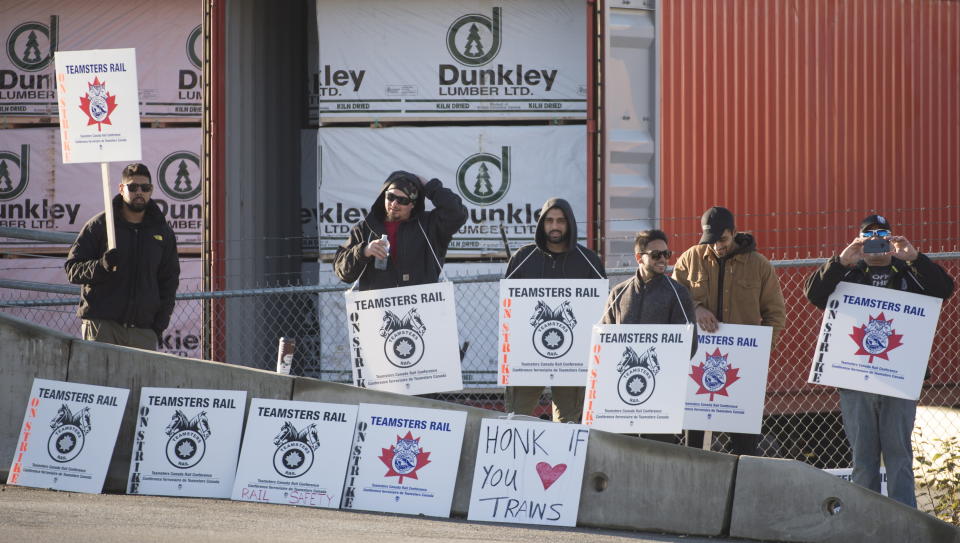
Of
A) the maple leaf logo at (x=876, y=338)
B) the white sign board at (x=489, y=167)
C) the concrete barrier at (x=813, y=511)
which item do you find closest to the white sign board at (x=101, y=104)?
the white sign board at (x=489, y=167)

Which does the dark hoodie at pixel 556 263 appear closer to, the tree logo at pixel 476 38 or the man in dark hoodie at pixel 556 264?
the man in dark hoodie at pixel 556 264

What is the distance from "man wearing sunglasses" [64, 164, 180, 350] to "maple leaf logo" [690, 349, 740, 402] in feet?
11.1

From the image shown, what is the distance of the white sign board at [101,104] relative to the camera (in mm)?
7570

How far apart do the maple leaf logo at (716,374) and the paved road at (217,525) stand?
1531 millimetres

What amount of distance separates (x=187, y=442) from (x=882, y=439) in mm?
3963

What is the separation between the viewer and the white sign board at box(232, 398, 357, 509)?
638cm

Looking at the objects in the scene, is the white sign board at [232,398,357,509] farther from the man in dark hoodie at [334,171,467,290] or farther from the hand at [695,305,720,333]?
the hand at [695,305,720,333]

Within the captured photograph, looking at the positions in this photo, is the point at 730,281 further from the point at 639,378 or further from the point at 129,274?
the point at 129,274

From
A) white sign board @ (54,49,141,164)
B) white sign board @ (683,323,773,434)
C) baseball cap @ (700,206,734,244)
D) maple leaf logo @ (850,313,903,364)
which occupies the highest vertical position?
white sign board @ (54,49,141,164)

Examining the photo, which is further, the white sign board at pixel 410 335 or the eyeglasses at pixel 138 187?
the eyeglasses at pixel 138 187

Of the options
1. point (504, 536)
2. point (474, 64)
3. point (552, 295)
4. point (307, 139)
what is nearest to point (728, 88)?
point (474, 64)

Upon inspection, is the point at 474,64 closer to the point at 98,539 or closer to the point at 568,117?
the point at 568,117

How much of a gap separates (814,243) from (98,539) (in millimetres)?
6390

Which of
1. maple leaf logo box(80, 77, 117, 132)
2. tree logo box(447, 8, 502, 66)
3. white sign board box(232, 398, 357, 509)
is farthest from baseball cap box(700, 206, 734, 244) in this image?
maple leaf logo box(80, 77, 117, 132)
